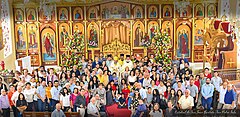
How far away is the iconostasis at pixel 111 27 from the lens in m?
21.8

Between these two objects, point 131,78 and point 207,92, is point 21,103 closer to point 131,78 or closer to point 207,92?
point 131,78

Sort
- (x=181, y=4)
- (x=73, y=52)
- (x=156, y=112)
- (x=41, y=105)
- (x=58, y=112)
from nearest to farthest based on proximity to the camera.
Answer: (x=58, y=112), (x=156, y=112), (x=41, y=105), (x=73, y=52), (x=181, y=4)

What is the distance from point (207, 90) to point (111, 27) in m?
9.96

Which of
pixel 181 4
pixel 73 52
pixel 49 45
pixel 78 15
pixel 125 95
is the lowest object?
pixel 125 95

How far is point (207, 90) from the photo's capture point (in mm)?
13148

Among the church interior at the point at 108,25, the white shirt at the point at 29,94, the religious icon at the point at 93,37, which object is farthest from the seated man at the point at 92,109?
→ the religious icon at the point at 93,37

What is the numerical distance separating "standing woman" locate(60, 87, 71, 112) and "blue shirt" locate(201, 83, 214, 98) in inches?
186

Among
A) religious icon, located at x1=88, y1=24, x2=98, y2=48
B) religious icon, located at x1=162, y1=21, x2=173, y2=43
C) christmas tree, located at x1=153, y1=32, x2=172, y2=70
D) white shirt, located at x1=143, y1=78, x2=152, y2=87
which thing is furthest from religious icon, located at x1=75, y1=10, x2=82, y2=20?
white shirt, located at x1=143, y1=78, x2=152, y2=87

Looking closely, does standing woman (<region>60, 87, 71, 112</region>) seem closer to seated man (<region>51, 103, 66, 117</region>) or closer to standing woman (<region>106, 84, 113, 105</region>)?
seated man (<region>51, 103, 66, 117</region>)

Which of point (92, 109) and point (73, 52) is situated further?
→ point (73, 52)

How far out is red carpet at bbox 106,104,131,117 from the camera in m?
12.8

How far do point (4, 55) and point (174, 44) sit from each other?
9733 mm

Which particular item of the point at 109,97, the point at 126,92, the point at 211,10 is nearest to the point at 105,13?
the point at 211,10

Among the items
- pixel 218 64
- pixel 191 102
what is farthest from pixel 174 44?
pixel 191 102
